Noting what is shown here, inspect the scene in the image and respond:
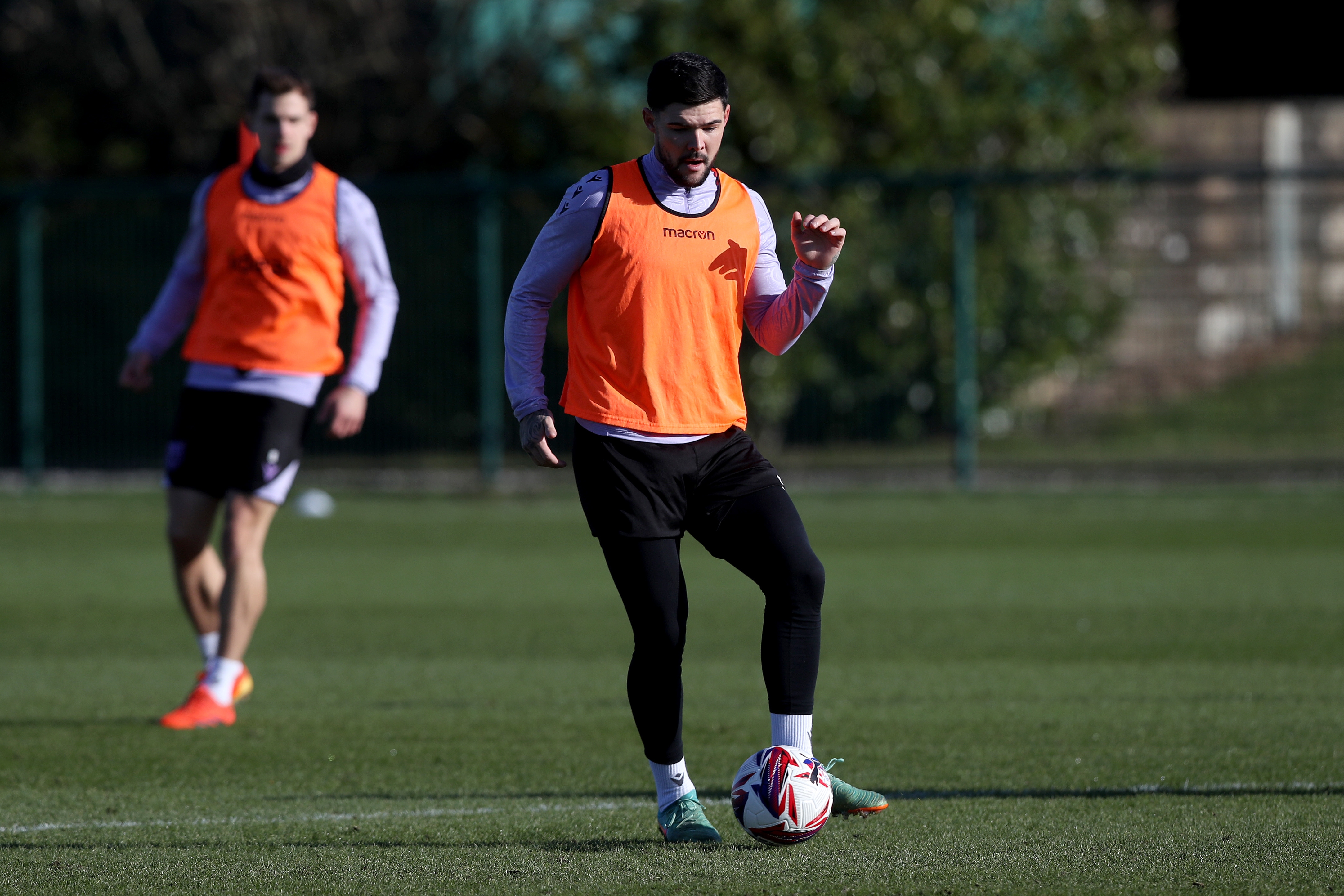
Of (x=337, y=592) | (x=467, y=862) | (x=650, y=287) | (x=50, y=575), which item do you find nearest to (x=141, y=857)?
(x=467, y=862)

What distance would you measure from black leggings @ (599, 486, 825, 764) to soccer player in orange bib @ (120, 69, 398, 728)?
2.37 metres

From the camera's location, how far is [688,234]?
15.7 feet

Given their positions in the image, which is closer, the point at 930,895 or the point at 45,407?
the point at 930,895

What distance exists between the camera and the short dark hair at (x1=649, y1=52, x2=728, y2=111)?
15.1 feet

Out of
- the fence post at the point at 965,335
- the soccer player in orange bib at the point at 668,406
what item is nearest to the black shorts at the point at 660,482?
the soccer player in orange bib at the point at 668,406

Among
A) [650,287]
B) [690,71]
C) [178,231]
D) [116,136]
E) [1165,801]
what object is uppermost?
[116,136]

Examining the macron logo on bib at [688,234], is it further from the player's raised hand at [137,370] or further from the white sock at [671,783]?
the player's raised hand at [137,370]

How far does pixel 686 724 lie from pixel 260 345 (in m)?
2.15

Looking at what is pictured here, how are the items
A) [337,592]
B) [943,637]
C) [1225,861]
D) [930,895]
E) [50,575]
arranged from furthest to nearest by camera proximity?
[50,575], [337,592], [943,637], [1225,861], [930,895]

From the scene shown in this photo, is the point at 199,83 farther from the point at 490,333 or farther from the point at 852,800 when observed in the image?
the point at 852,800

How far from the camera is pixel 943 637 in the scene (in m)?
8.91

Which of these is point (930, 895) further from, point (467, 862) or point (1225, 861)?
point (467, 862)

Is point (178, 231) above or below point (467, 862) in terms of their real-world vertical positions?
above

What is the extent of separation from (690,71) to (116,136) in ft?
61.3
